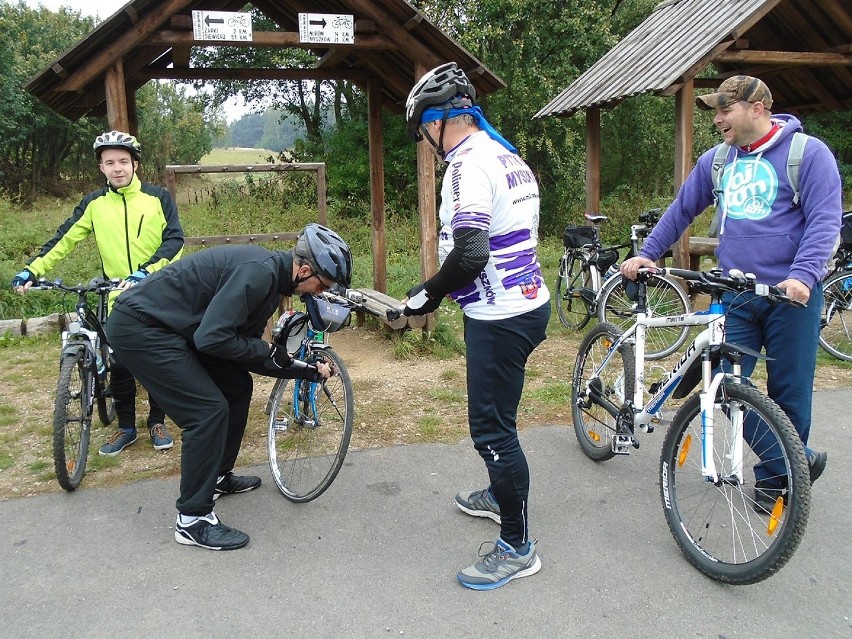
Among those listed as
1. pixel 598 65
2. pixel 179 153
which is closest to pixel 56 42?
pixel 179 153

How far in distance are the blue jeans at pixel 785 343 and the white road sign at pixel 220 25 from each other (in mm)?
4621

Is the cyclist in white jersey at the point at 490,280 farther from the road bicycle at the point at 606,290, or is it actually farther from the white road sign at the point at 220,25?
the road bicycle at the point at 606,290

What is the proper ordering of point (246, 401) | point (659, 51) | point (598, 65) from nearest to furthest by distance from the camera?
point (246, 401), point (659, 51), point (598, 65)

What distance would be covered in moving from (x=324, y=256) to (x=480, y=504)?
1.57m

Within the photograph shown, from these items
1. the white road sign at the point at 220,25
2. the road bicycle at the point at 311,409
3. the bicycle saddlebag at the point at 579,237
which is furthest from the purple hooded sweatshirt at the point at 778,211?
the bicycle saddlebag at the point at 579,237

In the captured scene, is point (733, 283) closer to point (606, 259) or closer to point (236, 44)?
point (236, 44)

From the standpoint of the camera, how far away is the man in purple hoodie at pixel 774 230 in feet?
10.9

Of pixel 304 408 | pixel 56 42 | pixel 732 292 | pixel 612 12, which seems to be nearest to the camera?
pixel 732 292

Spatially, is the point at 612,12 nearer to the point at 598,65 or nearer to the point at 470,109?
the point at 598,65

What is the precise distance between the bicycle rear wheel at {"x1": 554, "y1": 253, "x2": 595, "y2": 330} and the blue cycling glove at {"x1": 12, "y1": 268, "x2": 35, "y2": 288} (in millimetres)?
5768

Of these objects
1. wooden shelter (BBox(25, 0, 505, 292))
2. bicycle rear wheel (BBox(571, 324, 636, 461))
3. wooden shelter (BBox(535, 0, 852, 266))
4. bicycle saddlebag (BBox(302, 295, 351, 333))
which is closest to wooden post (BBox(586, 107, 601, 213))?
wooden shelter (BBox(535, 0, 852, 266))

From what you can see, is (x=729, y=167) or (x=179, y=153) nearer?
(x=729, y=167)

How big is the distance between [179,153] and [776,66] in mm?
28229

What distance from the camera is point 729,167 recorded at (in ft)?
11.9
